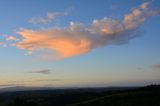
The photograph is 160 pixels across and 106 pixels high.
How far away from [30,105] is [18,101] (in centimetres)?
Answer: 442

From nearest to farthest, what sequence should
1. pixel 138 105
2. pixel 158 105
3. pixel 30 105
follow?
pixel 30 105 → pixel 158 105 → pixel 138 105

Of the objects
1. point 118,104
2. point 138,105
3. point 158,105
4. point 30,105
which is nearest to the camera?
point 30,105

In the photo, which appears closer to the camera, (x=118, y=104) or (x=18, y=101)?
(x=18, y=101)

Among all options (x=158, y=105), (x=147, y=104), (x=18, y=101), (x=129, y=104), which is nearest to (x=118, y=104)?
(x=129, y=104)

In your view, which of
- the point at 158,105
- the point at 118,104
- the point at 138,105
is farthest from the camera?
the point at 118,104

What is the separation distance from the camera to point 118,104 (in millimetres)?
194875

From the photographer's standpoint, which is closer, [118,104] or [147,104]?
[147,104]

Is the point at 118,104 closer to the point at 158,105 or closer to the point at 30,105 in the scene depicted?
the point at 158,105

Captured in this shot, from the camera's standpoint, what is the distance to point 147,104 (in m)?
178

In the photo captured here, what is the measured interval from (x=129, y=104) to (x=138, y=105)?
9.61 meters

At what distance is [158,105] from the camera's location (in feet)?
541

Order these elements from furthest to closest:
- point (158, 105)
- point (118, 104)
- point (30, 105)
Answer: point (118, 104)
point (158, 105)
point (30, 105)

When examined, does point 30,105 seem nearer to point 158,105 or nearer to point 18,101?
point 18,101

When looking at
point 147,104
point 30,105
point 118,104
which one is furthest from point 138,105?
point 30,105
